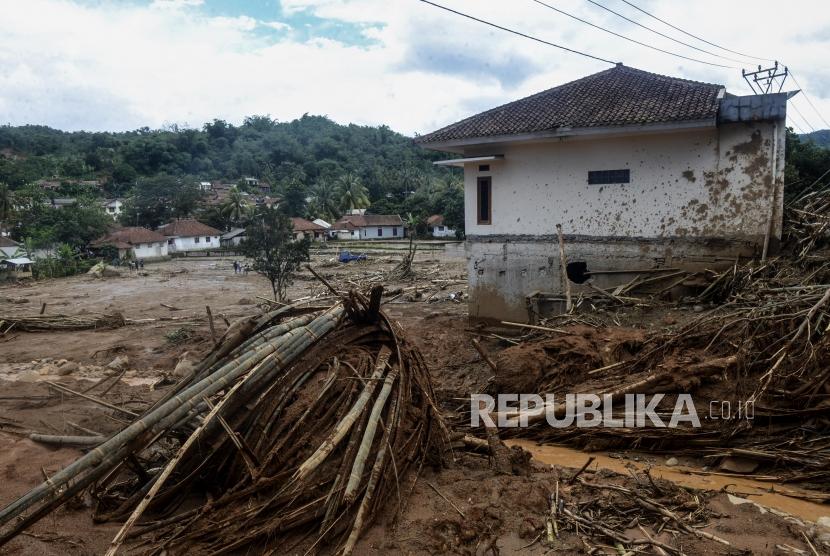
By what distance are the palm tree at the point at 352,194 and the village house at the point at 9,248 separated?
115 feet

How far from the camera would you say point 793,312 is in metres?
8.25

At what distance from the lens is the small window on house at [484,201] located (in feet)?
51.2

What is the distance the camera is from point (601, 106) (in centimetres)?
1408

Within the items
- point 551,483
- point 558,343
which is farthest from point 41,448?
point 558,343

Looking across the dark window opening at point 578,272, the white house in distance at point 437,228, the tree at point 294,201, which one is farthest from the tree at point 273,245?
the tree at point 294,201

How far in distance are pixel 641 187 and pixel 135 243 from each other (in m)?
45.7

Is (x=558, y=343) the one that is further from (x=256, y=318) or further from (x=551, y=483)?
(x=256, y=318)

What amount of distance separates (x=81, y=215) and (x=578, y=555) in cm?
5129

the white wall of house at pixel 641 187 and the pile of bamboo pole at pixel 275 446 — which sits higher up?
A: the white wall of house at pixel 641 187

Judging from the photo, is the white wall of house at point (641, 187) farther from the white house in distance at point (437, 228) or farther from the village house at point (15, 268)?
the white house in distance at point (437, 228)

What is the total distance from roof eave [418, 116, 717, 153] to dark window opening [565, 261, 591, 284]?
127 inches

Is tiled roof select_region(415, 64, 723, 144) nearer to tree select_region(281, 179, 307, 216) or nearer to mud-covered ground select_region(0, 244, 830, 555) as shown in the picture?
mud-covered ground select_region(0, 244, 830, 555)

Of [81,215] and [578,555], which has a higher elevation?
[81,215]

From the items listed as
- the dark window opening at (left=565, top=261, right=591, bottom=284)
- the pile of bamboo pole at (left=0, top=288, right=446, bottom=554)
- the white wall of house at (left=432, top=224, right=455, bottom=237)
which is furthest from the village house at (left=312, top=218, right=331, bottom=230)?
the pile of bamboo pole at (left=0, top=288, right=446, bottom=554)
